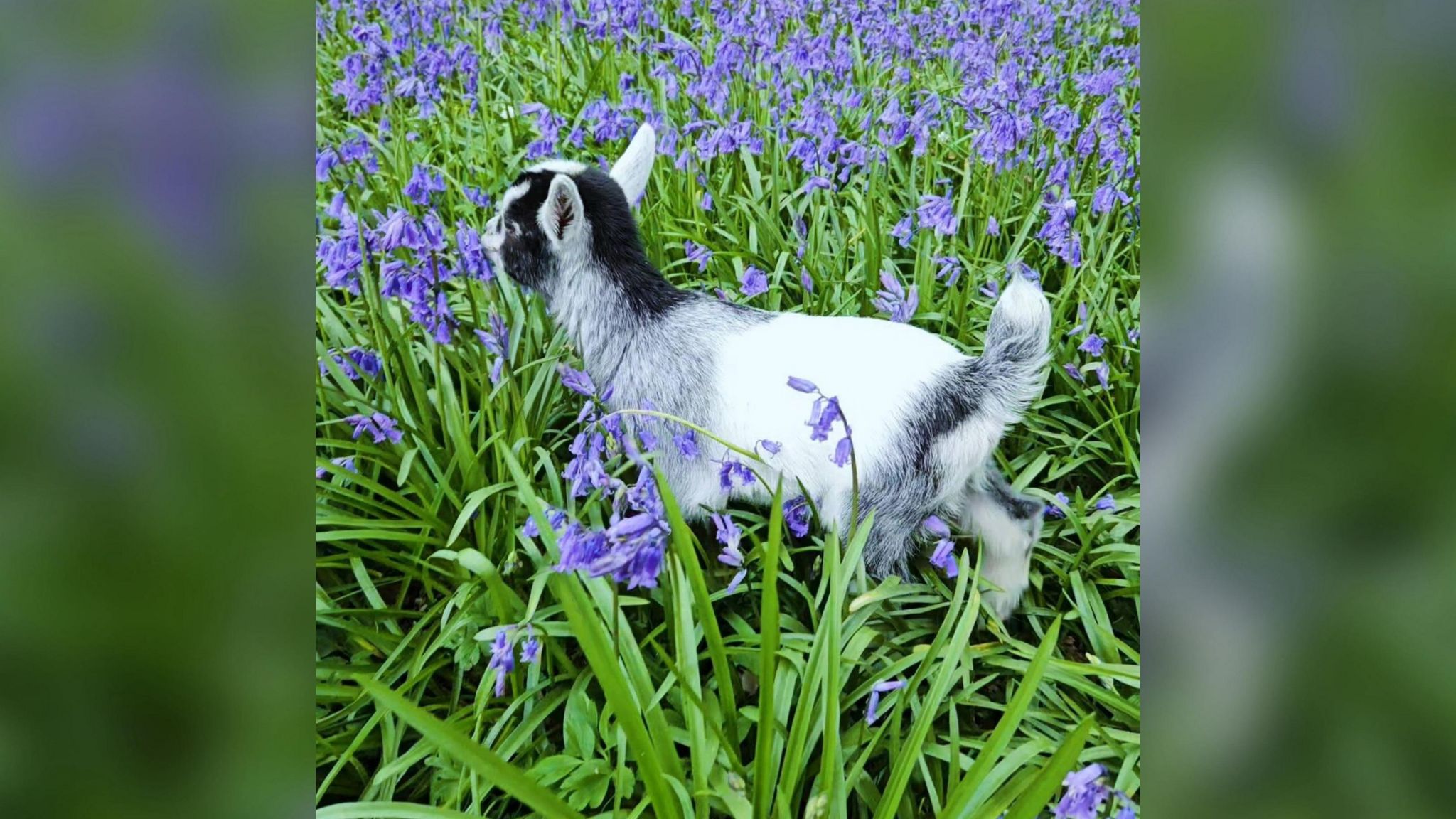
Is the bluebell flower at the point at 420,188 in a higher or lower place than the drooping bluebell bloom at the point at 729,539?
higher

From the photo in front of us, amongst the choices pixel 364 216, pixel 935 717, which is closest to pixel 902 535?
pixel 935 717

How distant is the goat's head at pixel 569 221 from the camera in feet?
4.19

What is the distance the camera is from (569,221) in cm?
128

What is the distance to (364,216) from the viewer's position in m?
1.32

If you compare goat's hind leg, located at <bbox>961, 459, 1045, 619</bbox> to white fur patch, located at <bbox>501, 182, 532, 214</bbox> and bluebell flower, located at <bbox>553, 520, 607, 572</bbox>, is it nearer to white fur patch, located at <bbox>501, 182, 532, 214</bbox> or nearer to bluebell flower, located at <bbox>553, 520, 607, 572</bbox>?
bluebell flower, located at <bbox>553, 520, 607, 572</bbox>

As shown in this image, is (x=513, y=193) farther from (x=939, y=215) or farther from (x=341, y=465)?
(x=939, y=215)

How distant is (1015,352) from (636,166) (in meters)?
0.62

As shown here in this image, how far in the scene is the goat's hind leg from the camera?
129 centimetres

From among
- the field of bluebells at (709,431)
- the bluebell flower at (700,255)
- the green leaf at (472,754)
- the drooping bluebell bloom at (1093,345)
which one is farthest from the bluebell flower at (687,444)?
the drooping bluebell bloom at (1093,345)

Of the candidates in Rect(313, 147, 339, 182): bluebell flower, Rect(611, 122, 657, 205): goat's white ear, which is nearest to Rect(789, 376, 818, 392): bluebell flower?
Rect(611, 122, 657, 205): goat's white ear

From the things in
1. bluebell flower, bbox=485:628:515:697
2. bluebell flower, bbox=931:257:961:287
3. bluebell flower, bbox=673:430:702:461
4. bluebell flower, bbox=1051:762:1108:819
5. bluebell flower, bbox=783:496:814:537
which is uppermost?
bluebell flower, bbox=931:257:961:287

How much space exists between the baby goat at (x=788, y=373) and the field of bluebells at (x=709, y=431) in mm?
34

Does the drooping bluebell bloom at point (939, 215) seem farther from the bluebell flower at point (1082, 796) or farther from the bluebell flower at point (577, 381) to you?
the bluebell flower at point (1082, 796)

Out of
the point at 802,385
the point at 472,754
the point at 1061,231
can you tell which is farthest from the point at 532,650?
the point at 1061,231
